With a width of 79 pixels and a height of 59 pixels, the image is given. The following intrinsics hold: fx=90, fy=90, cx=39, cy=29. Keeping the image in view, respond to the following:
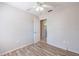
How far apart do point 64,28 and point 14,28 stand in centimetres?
114

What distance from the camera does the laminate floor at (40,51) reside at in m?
1.91

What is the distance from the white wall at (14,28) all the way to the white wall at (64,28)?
1.62ft

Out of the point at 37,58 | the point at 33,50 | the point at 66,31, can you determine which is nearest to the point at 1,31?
the point at 33,50

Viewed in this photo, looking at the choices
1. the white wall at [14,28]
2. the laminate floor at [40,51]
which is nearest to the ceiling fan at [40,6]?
the white wall at [14,28]

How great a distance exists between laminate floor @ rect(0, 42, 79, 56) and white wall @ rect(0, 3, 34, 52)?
13cm

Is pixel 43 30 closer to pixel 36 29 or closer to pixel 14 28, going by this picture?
pixel 36 29

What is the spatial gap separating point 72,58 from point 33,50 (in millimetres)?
834

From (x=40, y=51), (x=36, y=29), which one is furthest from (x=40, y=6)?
(x=40, y=51)

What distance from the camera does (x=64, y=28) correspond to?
6.76 feet

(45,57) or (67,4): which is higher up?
(67,4)

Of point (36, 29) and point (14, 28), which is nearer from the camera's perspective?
point (14, 28)

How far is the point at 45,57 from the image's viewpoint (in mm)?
1861

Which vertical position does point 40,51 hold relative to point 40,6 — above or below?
below

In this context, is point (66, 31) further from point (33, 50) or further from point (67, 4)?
point (33, 50)
